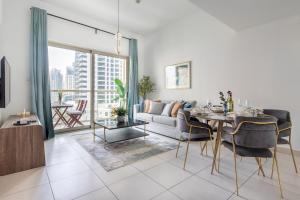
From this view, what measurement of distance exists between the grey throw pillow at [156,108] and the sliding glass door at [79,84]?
1519 millimetres

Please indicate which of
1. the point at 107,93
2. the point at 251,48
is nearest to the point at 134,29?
the point at 107,93

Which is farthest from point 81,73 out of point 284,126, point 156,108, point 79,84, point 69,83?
point 284,126

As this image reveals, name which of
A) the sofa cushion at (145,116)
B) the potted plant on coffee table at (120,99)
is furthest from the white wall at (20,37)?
the sofa cushion at (145,116)

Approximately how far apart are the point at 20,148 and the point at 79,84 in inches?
109

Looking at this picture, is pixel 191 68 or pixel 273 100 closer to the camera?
pixel 273 100

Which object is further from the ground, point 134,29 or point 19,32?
point 134,29

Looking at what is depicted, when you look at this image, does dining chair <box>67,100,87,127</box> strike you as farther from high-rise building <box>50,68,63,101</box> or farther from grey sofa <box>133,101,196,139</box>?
grey sofa <box>133,101,196,139</box>

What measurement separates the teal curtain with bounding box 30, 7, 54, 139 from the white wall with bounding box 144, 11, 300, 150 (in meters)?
3.28

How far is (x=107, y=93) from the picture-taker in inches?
213

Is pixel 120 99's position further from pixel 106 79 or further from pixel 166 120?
pixel 166 120

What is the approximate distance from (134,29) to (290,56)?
14.0 ft

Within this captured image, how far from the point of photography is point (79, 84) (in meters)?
4.82

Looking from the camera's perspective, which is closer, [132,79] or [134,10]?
[134,10]

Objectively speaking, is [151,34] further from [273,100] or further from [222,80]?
[273,100]
